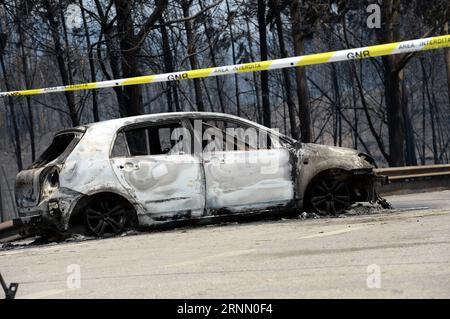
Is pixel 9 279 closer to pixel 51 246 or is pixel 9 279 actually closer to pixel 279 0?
pixel 51 246

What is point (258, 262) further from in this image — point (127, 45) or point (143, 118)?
point (127, 45)

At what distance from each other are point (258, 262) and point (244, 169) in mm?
3366

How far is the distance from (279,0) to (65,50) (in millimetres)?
8084

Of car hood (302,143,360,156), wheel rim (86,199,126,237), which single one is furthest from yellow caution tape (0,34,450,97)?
wheel rim (86,199,126,237)

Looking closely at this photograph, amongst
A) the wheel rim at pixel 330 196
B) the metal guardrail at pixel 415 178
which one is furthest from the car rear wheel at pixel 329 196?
the metal guardrail at pixel 415 178

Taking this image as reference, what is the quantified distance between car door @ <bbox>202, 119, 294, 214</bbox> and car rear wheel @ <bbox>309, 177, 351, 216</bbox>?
37cm

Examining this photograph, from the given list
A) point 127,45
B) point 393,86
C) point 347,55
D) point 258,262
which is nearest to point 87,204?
point 258,262

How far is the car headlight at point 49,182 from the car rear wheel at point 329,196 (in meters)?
3.33

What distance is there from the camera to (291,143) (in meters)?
10.4

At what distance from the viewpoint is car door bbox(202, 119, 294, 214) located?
10023 millimetres

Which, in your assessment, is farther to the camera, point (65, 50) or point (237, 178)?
point (65, 50)

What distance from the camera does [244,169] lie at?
33.1 ft

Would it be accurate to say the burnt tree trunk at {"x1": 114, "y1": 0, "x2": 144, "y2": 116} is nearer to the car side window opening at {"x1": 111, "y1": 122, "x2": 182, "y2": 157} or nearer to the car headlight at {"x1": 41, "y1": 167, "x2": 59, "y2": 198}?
the car side window opening at {"x1": 111, "y1": 122, "x2": 182, "y2": 157}

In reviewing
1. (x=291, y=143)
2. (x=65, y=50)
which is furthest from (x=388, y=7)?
(x=291, y=143)
